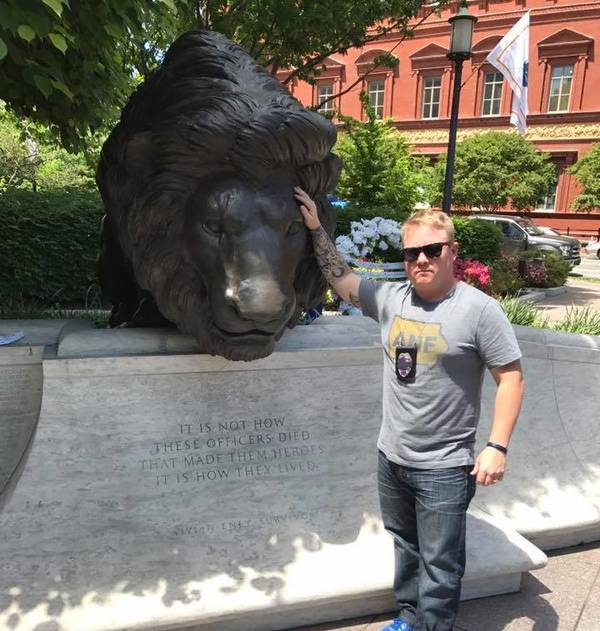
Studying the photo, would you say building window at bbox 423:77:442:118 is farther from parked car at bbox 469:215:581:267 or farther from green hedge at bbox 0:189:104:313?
green hedge at bbox 0:189:104:313

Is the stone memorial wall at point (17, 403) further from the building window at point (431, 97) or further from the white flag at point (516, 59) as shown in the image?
the building window at point (431, 97)

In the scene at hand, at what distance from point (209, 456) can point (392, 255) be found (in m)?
6.26

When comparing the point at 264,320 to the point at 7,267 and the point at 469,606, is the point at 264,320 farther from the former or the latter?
the point at 7,267

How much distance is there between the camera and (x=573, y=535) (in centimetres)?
339

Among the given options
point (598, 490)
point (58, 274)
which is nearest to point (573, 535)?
point (598, 490)

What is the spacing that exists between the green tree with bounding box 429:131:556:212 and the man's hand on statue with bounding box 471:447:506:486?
2992cm

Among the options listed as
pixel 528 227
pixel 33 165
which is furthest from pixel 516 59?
pixel 33 165

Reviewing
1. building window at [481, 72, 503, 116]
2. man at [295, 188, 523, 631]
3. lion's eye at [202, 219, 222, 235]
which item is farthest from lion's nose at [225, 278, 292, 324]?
building window at [481, 72, 503, 116]

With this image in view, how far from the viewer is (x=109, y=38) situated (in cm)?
380

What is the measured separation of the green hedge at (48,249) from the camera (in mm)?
6742

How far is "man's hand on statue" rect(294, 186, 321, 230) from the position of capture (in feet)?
8.04

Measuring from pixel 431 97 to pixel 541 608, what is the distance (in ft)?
126

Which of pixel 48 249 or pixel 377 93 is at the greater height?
pixel 377 93

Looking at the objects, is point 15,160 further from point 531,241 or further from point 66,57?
point 66,57
